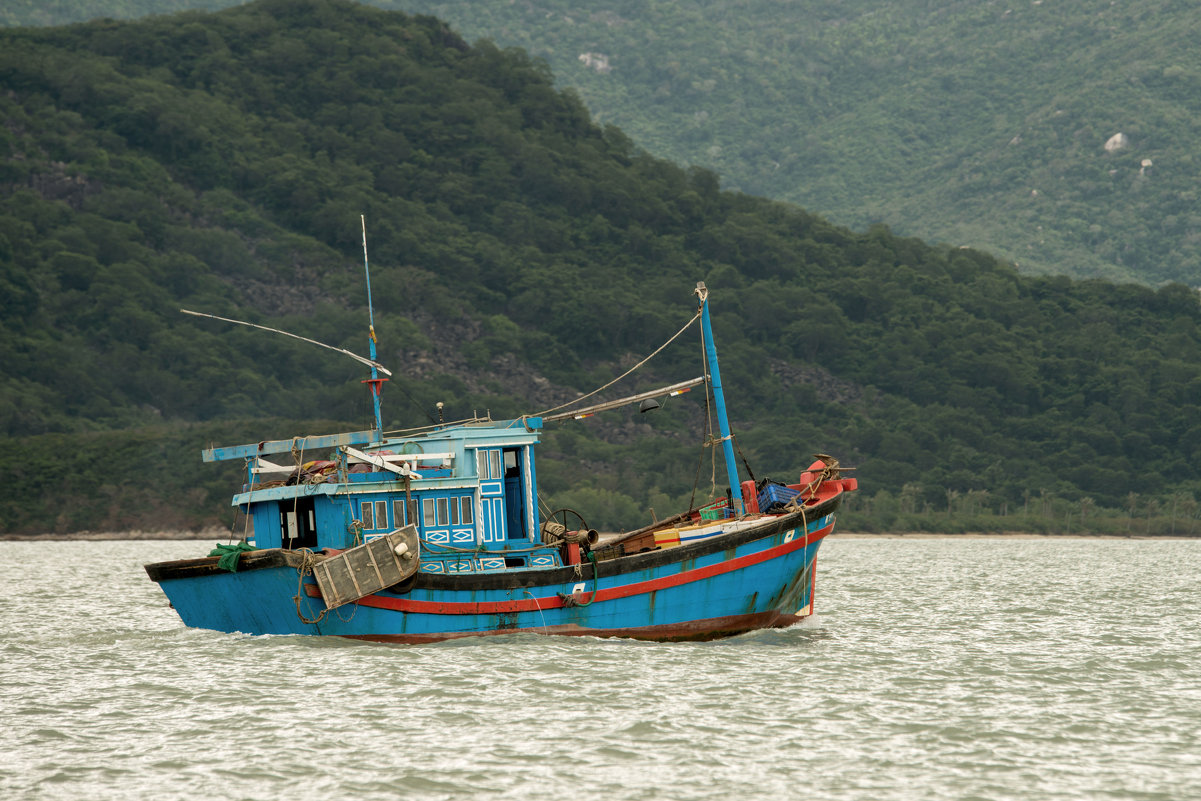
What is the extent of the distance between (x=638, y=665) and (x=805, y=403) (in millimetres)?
115456

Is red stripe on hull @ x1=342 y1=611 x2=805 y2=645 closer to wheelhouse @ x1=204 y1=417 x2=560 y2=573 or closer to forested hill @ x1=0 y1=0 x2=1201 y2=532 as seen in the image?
wheelhouse @ x1=204 y1=417 x2=560 y2=573

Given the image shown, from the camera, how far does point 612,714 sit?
21.7m

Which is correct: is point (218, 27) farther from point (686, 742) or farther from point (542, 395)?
point (686, 742)

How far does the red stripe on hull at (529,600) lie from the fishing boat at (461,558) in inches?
1.1

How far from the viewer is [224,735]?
2045 centimetres

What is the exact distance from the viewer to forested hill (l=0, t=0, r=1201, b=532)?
121 m

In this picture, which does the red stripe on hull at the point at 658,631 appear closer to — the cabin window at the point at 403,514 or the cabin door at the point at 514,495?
the cabin window at the point at 403,514

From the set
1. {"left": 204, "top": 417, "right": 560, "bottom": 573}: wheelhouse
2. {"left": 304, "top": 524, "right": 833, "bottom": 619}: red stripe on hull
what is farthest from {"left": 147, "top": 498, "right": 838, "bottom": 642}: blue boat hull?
{"left": 204, "top": 417, "right": 560, "bottom": 573}: wheelhouse

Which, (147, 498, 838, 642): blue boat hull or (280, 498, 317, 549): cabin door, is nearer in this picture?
(147, 498, 838, 642): blue boat hull

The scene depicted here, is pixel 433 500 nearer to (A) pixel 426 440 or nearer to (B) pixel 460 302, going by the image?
(A) pixel 426 440

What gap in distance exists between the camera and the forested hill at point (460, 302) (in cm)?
12112

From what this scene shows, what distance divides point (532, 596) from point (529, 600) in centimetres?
10

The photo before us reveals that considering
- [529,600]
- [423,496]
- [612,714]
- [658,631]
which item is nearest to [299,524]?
[423,496]

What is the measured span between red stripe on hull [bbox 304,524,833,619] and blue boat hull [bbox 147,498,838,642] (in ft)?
0.07
